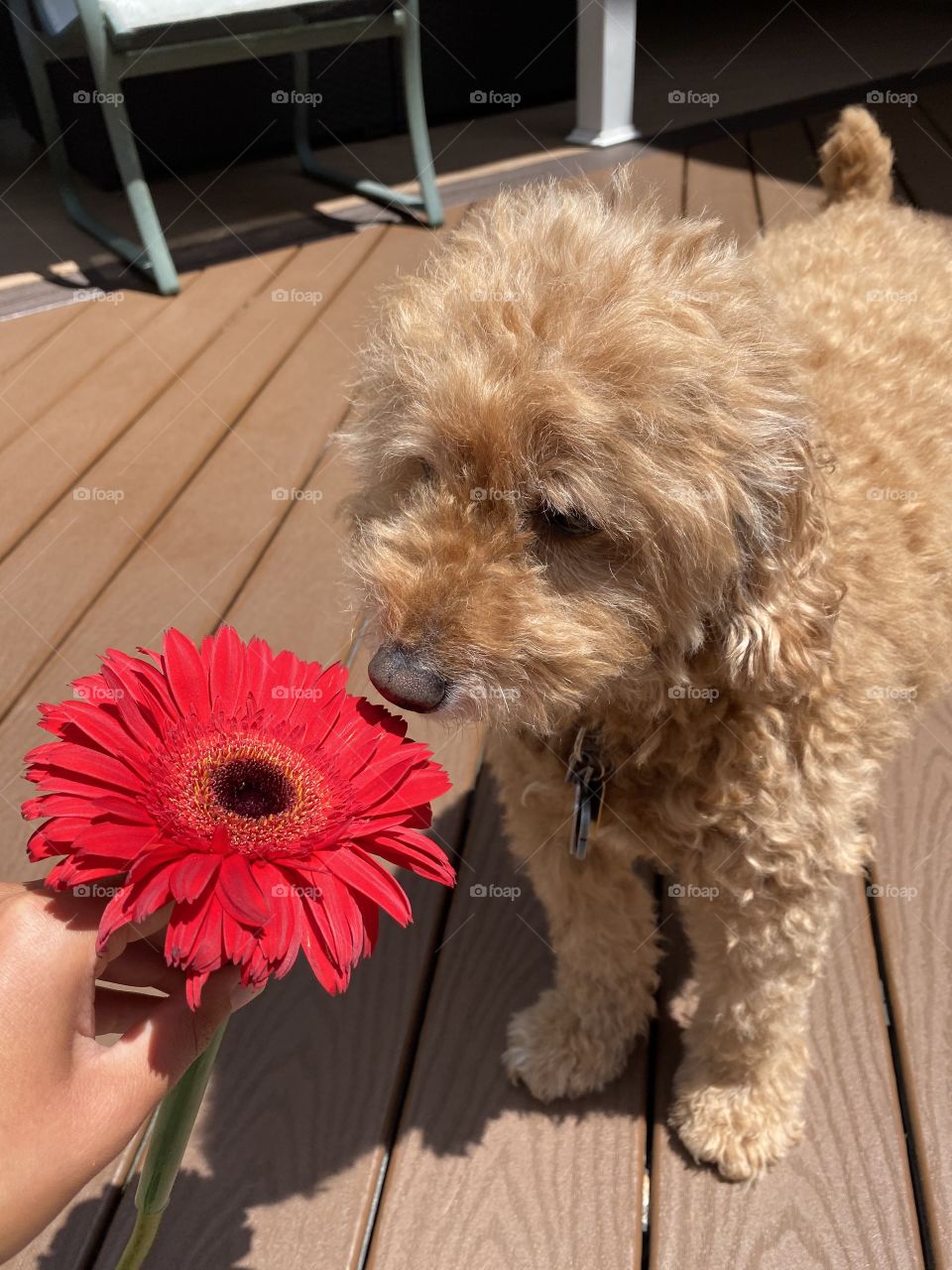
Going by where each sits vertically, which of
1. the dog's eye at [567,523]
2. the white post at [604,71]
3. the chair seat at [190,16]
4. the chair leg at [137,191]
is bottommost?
the dog's eye at [567,523]

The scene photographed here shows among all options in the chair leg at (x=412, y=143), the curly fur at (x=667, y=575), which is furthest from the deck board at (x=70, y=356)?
the curly fur at (x=667, y=575)

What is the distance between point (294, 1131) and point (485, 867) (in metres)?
0.57

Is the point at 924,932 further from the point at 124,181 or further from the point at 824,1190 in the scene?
the point at 124,181

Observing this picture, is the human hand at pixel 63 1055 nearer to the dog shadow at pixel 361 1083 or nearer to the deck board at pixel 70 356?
the dog shadow at pixel 361 1083

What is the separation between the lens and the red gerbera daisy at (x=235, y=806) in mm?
670

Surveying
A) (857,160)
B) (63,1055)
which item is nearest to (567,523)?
(63,1055)

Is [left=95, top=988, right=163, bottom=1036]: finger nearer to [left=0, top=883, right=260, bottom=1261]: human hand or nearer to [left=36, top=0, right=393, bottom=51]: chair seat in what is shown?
[left=0, top=883, right=260, bottom=1261]: human hand

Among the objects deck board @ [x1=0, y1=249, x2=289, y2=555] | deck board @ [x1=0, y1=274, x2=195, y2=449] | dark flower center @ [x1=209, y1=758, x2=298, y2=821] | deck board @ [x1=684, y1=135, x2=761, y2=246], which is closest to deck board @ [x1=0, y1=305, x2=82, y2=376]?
deck board @ [x1=0, y1=274, x2=195, y2=449]

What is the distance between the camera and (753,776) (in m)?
1.25

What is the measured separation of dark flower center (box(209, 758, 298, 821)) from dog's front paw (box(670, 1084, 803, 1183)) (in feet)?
3.32

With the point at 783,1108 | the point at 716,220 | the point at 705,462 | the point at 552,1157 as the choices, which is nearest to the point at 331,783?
the point at 705,462

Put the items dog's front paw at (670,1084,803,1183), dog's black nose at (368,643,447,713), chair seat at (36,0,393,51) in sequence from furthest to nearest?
1. chair seat at (36,0,393,51)
2. dog's front paw at (670,1084,803,1183)
3. dog's black nose at (368,643,447,713)

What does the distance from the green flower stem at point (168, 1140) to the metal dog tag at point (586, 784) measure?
1.96 ft

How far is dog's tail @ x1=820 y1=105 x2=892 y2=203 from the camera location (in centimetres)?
212
